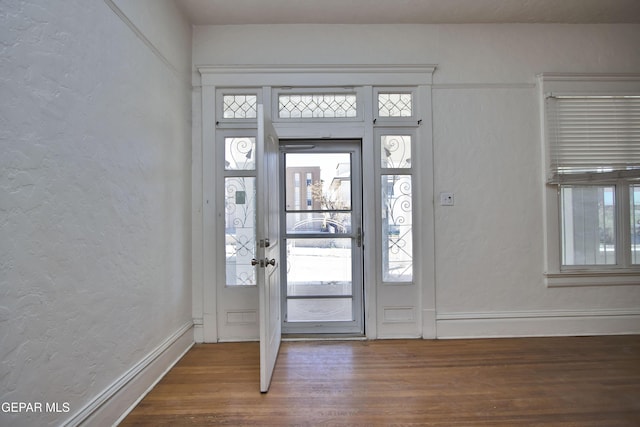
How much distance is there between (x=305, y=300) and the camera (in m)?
3.16

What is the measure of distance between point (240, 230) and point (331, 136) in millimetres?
1307

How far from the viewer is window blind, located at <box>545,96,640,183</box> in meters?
2.99

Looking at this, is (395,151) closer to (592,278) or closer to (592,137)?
(592,137)

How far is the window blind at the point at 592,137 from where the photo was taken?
299cm

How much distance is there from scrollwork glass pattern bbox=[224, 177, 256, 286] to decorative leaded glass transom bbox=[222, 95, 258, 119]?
638 millimetres

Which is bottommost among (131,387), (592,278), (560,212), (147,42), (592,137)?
(131,387)

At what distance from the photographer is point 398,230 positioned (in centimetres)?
304

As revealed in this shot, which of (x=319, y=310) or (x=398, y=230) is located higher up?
(x=398, y=230)

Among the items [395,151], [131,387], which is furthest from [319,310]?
[395,151]

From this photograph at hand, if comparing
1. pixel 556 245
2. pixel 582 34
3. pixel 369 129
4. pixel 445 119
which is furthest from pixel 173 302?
pixel 582 34

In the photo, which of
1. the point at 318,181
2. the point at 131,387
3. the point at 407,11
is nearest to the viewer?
the point at 131,387

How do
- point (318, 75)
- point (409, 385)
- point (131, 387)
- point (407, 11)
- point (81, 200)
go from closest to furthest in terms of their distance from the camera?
point (81, 200)
point (131, 387)
point (409, 385)
point (407, 11)
point (318, 75)

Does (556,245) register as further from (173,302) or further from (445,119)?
(173,302)

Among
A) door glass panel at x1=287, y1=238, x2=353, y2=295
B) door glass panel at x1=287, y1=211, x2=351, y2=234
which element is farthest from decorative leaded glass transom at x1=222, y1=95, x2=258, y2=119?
door glass panel at x1=287, y1=238, x2=353, y2=295
